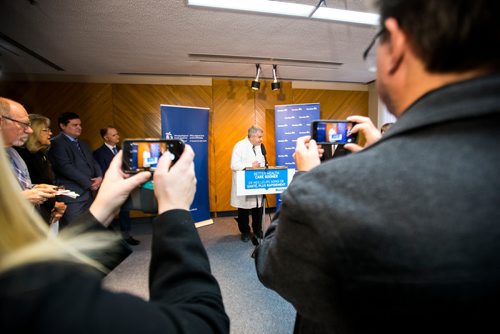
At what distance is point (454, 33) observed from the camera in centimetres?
37

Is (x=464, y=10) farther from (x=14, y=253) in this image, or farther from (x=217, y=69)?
(x=217, y=69)

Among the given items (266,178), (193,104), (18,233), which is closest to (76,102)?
(193,104)

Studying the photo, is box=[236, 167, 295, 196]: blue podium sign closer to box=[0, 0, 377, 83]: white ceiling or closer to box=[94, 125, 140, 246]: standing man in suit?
box=[0, 0, 377, 83]: white ceiling

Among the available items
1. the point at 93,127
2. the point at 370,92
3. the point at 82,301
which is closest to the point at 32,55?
the point at 93,127

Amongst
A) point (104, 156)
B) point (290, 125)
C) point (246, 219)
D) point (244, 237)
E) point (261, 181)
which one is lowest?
point (244, 237)

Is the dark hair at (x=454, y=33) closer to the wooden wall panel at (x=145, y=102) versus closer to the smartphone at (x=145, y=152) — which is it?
the smartphone at (x=145, y=152)

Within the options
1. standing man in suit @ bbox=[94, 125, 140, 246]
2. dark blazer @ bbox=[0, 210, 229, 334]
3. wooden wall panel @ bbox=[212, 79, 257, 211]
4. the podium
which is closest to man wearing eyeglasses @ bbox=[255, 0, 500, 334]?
dark blazer @ bbox=[0, 210, 229, 334]

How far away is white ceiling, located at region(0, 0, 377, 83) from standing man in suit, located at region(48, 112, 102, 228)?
1.09 m

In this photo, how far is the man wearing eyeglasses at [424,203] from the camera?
1.11ft

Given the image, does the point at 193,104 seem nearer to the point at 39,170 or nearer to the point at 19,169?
the point at 39,170

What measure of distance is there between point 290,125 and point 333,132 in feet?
12.5

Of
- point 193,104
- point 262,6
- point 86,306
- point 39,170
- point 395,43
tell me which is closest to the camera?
point 86,306

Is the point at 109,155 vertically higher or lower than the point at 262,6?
lower

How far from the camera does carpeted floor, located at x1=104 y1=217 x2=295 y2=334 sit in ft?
6.82
